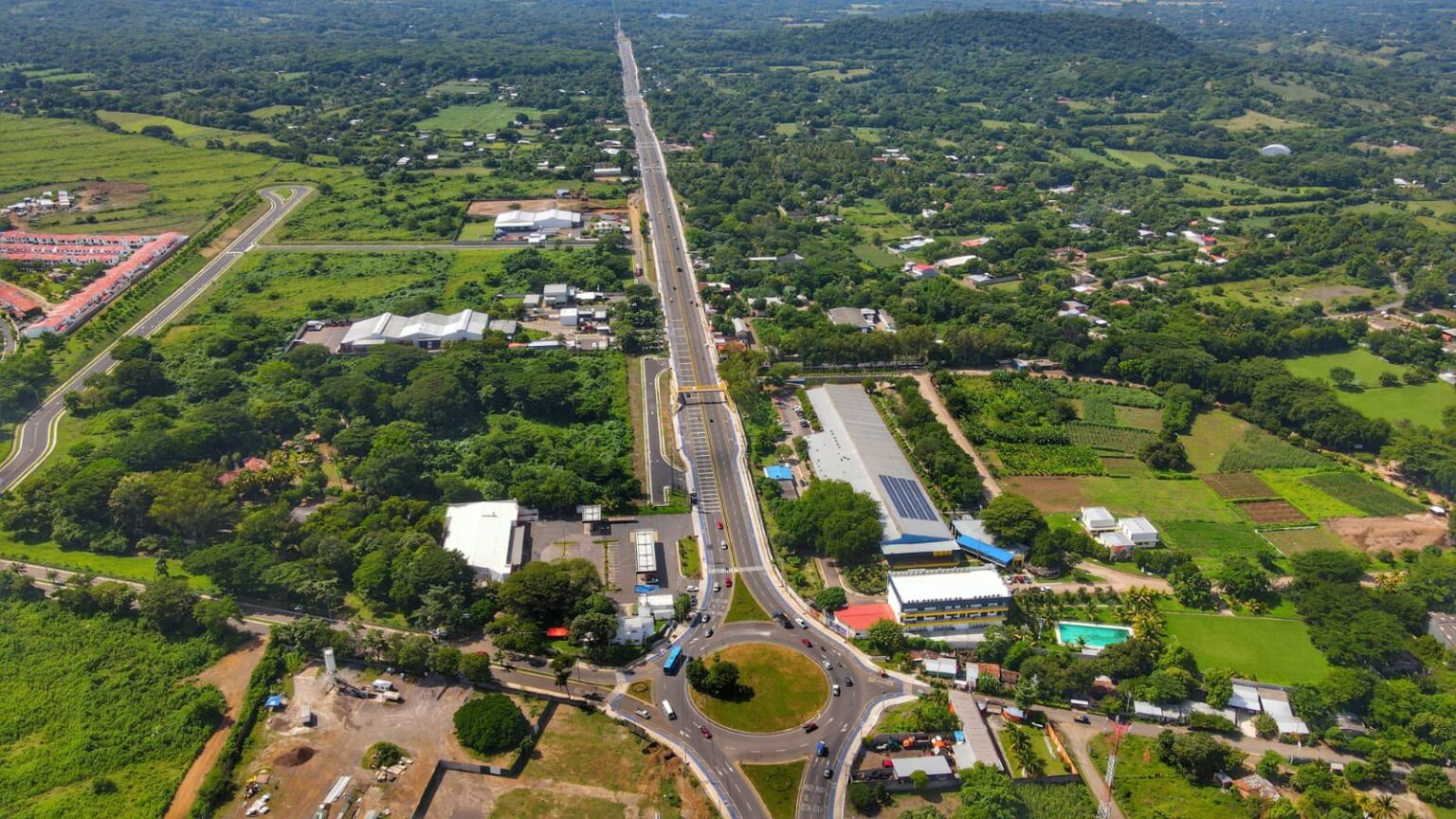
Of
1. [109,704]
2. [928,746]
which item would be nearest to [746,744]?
[928,746]

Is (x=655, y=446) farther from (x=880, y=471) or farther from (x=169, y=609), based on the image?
(x=169, y=609)

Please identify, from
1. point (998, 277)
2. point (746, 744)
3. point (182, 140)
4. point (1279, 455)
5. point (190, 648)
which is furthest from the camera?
point (182, 140)

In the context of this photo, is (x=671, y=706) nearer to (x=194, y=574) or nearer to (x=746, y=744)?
(x=746, y=744)

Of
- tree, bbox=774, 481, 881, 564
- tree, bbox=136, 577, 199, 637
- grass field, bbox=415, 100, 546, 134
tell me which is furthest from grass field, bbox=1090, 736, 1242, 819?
grass field, bbox=415, 100, 546, 134

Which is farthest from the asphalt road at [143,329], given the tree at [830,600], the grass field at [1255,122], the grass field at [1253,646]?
the grass field at [1255,122]

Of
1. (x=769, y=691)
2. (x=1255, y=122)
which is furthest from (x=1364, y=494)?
(x=1255, y=122)
